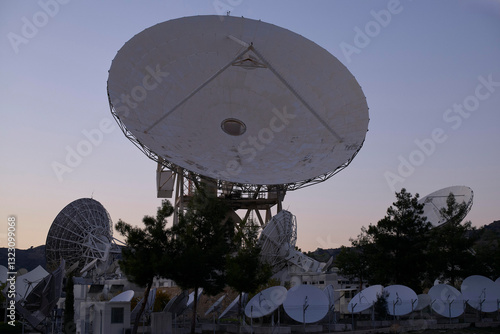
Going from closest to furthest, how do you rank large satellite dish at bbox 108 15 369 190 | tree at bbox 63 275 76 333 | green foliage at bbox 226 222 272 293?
green foliage at bbox 226 222 272 293 < tree at bbox 63 275 76 333 < large satellite dish at bbox 108 15 369 190

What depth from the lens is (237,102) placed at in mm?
42969

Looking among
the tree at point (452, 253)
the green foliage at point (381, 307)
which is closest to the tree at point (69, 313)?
the green foliage at point (381, 307)

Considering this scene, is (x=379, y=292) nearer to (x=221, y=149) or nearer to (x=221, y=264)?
(x=221, y=264)

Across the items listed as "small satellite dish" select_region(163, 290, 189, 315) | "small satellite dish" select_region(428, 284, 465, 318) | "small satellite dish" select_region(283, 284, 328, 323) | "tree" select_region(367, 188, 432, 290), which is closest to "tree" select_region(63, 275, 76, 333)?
"small satellite dish" select_region(163, 290, 189, 315)

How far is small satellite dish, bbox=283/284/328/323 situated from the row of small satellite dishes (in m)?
2.89

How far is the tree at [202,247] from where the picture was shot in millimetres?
30625

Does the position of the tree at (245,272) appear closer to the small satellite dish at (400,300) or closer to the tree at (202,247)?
the tree at (202,247)

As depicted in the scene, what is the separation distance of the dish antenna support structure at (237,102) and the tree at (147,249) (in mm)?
8528

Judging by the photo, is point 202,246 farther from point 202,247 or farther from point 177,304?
point 177,304

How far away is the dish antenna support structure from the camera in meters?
39.1

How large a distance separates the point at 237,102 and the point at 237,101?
8 cm

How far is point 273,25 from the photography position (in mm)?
40156

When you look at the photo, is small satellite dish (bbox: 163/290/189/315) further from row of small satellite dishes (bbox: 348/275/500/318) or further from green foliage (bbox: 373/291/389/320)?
green foliage (bbox: 373/291/389/320)

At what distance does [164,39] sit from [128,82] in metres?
4.20
